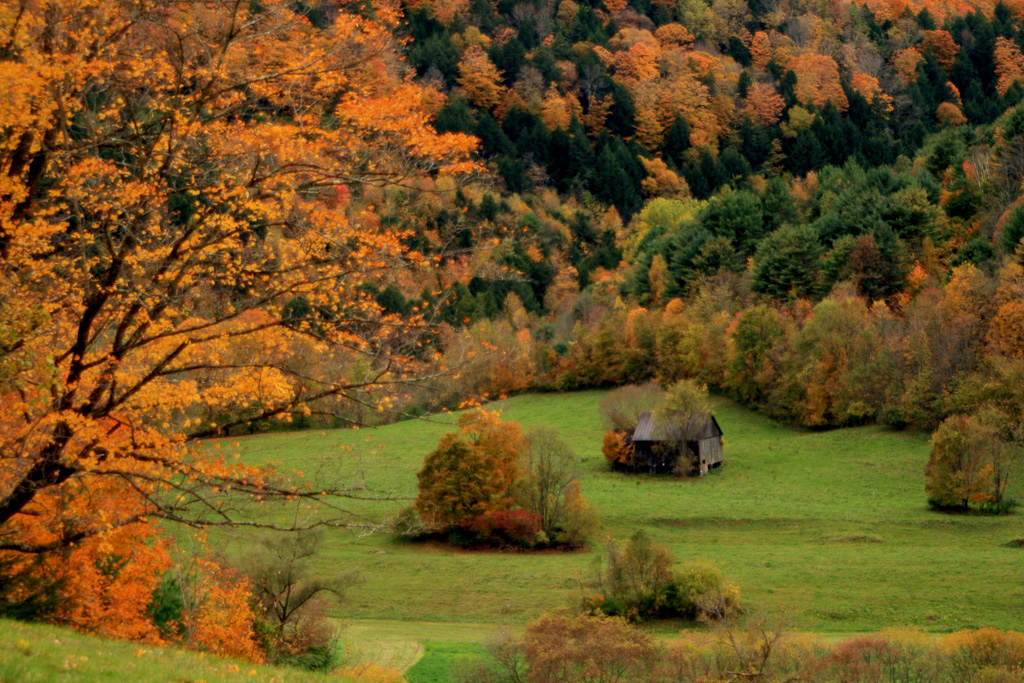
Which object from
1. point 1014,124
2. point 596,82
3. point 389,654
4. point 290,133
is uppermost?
point 596,82

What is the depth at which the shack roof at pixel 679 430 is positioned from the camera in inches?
2238

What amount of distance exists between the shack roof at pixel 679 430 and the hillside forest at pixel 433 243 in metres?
10.9

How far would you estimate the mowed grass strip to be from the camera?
3200 centimetres

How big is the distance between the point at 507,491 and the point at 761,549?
45.2 feet

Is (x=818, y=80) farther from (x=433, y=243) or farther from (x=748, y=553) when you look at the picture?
(x=433, y=243)

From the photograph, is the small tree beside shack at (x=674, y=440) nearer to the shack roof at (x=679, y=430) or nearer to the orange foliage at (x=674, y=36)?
the shack roof at (x=679, y=430)

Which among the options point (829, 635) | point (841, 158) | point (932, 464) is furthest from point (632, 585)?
point (841, 158)

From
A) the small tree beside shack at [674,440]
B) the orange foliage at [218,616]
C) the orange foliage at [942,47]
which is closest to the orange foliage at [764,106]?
the orange foliage at [942,47]

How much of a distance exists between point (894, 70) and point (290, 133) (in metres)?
172

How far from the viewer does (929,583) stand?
33094 millimetres

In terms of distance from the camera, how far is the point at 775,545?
40.4 m

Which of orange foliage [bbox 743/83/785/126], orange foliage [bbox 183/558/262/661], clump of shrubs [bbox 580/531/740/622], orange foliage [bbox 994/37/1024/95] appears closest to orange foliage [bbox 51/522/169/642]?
orange foliage [bbox 183/558/262/661]

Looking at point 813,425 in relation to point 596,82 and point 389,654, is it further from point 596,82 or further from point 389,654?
point 596,82

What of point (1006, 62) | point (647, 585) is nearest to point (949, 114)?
point (1006, 62)
